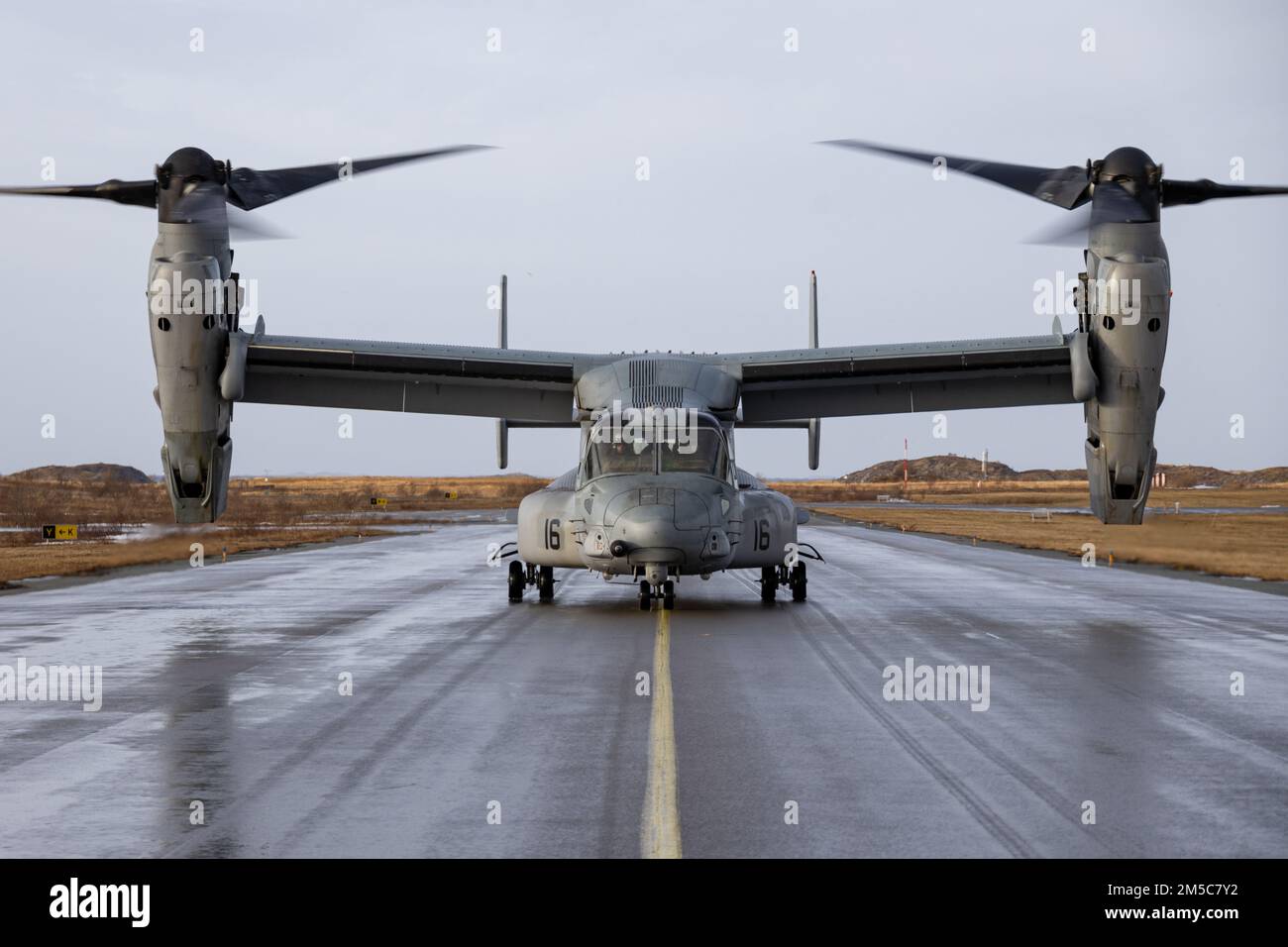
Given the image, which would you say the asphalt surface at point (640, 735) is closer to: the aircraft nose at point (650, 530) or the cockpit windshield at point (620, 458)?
the aircraft nose at point (650, 530)

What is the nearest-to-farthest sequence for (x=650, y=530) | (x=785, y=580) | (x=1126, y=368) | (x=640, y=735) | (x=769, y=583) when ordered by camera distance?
(x=640, y=735) → (x=650, y=530) → (x=1126, y=368) → (x=769, y=583) → (x=785, y=580)

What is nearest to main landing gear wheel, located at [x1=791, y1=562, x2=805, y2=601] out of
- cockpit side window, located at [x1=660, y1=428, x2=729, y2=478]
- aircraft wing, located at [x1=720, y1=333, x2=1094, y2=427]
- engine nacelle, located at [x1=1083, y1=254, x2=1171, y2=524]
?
cockpit side window, located at [x1=660, y1=428, x2=729, y2=478]

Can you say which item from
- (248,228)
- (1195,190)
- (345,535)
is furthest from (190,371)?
(345,535)

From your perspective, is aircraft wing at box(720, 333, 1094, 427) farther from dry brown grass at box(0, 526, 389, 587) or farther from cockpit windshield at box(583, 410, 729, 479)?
dry brown grass at box(0, 526, 389, 587)

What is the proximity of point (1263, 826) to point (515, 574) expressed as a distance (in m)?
15.8

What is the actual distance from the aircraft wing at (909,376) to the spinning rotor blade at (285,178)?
6.36m

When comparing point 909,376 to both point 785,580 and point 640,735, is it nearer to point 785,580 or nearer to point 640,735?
point 785,580

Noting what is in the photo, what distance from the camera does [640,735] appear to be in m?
10.1

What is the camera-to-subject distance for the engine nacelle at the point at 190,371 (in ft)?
66.2

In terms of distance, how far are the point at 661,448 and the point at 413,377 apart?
→ 238 inches

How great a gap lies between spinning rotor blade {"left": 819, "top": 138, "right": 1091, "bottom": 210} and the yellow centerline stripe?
38.4 ft
